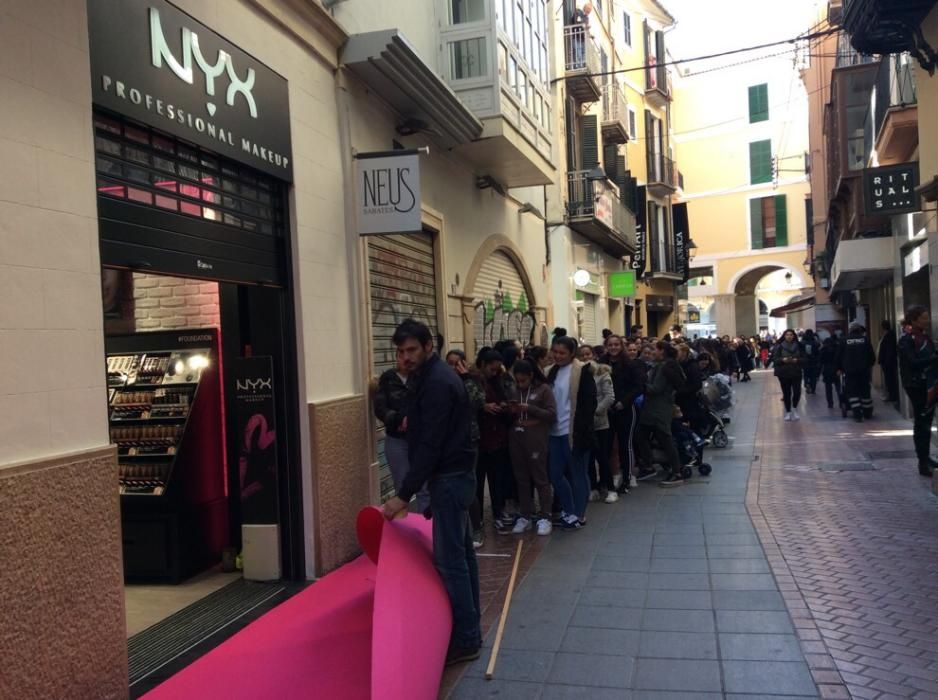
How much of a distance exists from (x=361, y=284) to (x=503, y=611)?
11.4 ft

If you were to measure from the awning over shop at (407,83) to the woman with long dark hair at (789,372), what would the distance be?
29.9ft

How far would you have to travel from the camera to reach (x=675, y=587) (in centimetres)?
565

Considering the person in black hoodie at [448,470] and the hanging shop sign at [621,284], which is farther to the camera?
the hanging shop sign at [621,284]

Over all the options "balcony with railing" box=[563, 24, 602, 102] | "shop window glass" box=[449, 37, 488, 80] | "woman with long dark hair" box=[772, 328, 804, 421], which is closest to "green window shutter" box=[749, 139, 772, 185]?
"balcony with railing" box=[563, 24, 602, 102]

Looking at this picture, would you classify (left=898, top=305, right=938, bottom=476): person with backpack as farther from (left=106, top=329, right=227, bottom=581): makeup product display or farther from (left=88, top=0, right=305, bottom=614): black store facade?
(left=106, top=329, right=227, bottom=581): makeup product display

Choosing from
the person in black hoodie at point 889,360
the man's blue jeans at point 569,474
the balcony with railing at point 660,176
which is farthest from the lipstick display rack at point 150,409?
the balcony with railing at point 660,176

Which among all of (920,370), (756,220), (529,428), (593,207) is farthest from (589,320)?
(756,220)

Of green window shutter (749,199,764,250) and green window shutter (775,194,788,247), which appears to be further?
green window shutter (749,199,764,250)

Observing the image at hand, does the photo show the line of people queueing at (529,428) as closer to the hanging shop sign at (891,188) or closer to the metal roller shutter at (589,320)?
the hanging shop sign at (891,188)

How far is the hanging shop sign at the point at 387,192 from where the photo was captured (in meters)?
7.16

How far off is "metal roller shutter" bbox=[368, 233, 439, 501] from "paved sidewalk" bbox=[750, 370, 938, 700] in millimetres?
3865

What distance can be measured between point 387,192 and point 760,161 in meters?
37.4

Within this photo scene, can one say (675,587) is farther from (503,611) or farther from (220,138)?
(220,138)

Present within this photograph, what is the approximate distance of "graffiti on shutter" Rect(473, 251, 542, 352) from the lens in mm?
11961
